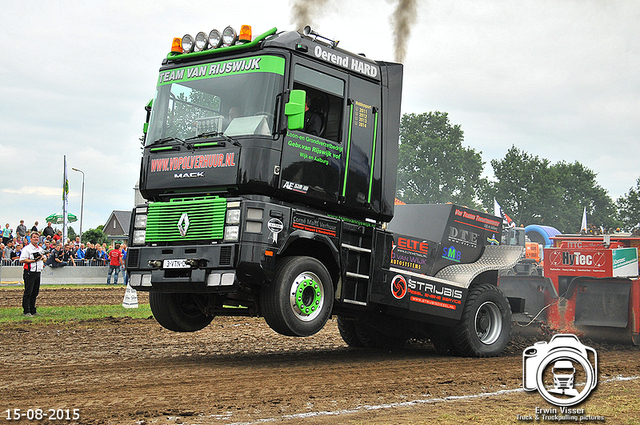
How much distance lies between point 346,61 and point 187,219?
9.10ft

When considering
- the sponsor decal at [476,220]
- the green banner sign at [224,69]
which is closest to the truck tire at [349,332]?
the sponsor decal at [476,220]

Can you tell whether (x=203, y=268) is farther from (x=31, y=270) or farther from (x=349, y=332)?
(x=31, y=270)

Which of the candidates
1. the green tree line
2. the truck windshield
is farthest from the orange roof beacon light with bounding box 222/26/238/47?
the green tree line

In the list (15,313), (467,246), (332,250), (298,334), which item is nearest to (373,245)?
(332,250)

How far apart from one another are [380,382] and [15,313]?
1091 cm

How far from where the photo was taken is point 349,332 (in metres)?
11.0

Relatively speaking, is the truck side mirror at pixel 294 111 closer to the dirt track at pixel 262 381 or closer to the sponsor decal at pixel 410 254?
the sponsor decal at pixel 410 254

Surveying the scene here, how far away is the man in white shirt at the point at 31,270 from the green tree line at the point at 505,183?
115 ft

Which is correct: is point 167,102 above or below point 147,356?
above

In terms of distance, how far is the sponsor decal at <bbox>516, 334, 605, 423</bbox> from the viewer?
5.87 meters

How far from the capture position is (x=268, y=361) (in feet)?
28.7

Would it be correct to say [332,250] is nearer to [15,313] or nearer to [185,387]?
[185,387]

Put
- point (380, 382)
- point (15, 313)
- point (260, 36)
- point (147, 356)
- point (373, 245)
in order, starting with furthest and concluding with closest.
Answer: point (15, 313), point (147, 356), point (373, 245), point (260, 36), point (380, 382)

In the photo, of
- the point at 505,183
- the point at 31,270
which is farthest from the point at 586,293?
the point at 505,183
